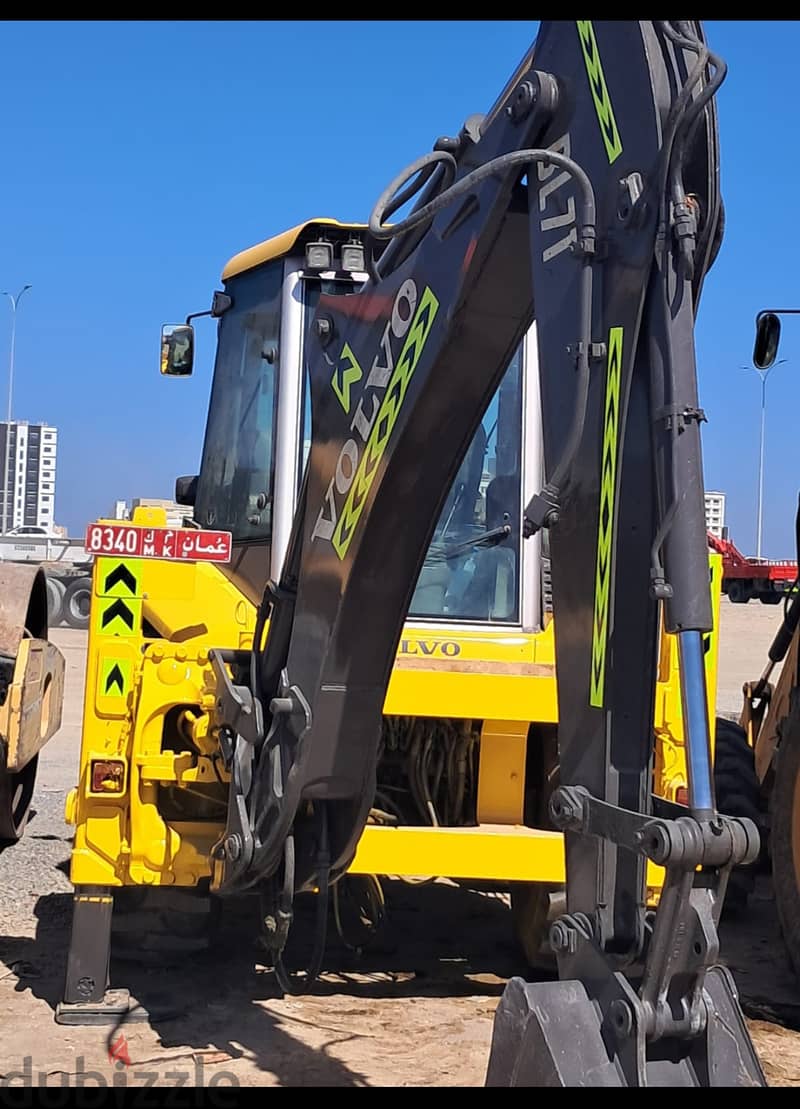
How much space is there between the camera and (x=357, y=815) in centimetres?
412

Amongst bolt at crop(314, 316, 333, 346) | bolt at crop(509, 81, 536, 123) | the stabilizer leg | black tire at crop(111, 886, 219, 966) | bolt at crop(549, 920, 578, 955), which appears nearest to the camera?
bolt at crop(549, 920, 578, 955)

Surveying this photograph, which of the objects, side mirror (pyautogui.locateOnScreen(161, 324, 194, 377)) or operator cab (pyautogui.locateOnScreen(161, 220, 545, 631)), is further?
side mirror (pyautogui.locateOnScreen(161, 324, 194, 377))

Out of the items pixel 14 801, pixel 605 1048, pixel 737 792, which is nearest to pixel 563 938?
pixel 605 1048

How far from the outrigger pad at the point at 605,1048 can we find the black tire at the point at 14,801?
13.1 feet

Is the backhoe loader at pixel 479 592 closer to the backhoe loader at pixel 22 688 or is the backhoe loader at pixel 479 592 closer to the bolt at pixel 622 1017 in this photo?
the bolt at pixel 622 1017

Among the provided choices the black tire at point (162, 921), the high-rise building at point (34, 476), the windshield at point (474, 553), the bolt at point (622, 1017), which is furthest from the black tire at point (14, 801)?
the high-rise building at point (34, 476)

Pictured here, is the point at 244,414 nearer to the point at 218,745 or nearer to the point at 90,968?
the point at 218,745

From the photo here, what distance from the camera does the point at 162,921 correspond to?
16.8 ft

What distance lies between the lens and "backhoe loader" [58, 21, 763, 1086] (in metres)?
2.43

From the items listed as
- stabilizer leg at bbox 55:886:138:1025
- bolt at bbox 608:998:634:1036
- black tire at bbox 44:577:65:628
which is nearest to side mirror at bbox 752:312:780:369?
stabilizer leg at bbox 55:886:138:1025

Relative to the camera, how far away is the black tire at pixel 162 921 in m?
5.09

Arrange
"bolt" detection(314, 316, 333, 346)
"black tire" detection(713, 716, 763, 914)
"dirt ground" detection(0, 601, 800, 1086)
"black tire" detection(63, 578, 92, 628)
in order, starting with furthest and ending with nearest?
"black tire" detection(63, 578, 92, 628) → "black tire" detection(713, 716, 763, 914) → "dirt ground" detection(0, 601, 800, 1086) → "bolt" detection(314, 316, 333, 346)

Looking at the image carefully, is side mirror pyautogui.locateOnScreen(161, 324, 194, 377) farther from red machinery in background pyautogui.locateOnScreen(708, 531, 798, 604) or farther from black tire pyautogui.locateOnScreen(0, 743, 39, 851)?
red machinery in background pyautogui.locateOnScreen(708, 531, 798, 604)

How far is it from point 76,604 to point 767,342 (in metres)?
19.1
